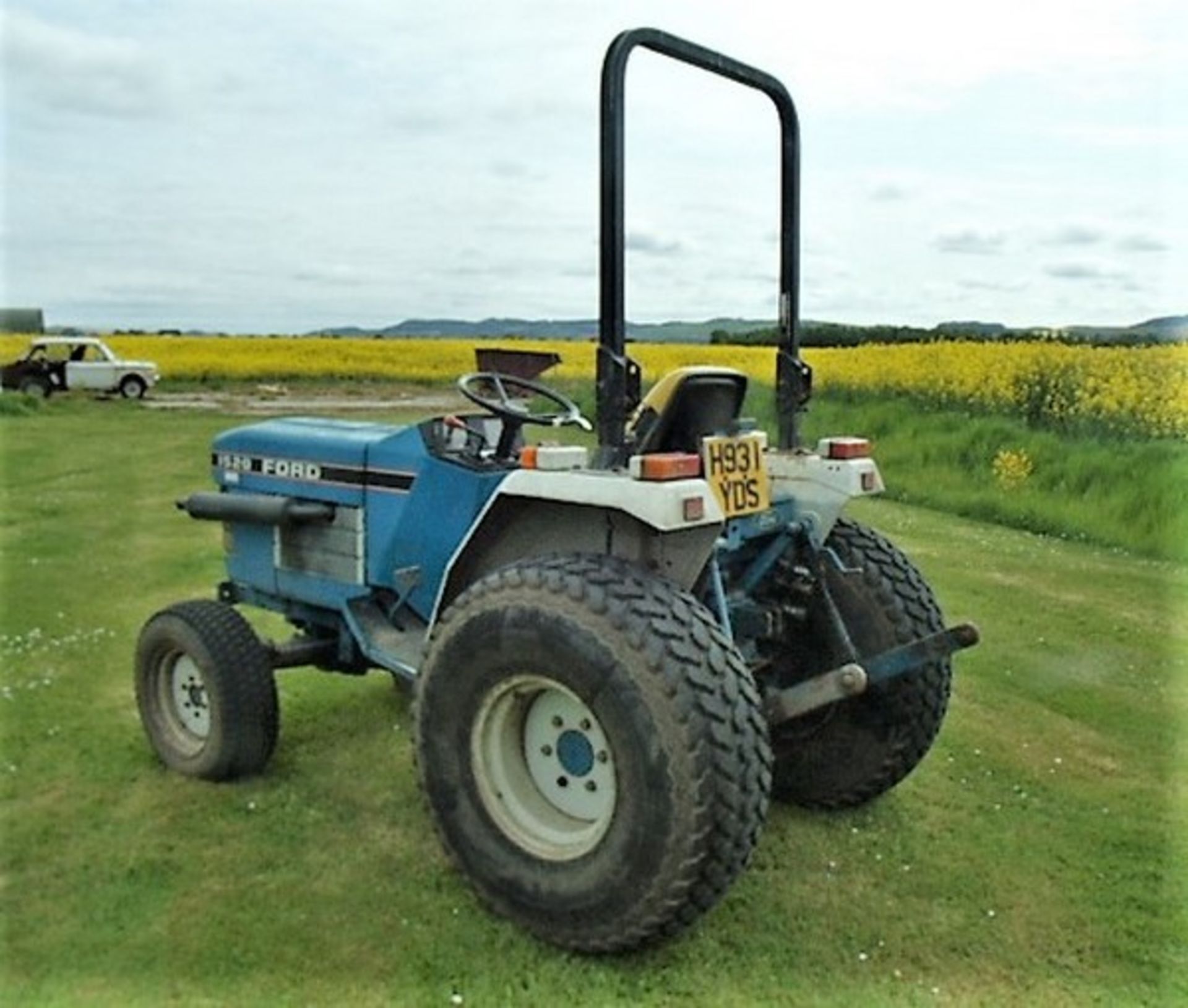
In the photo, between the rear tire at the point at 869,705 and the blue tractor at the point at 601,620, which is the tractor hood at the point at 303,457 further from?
the rear tire at the point at 869,705

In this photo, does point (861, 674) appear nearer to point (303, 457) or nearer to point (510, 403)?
point (510, 403)

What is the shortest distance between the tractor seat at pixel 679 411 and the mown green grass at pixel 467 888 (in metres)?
1.03

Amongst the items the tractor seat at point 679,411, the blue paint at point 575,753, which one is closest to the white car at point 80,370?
the tractor seat at point 679,411

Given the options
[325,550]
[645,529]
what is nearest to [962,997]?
[645,529]

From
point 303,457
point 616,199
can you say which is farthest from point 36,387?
point 616,199

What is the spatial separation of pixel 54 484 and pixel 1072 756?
4.80 metres

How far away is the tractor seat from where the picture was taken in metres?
2.66

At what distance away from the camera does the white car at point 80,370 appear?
5.25m

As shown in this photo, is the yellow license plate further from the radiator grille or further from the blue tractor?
the radiator grille

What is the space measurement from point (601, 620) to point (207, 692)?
141 cm

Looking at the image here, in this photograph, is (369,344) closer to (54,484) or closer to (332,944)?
(332,944)

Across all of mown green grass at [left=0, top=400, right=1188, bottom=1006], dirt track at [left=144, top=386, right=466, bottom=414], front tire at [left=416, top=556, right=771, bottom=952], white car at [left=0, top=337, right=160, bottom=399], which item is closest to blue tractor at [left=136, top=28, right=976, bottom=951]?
front tire at [left=416, top=556, right=771, bottom=952]

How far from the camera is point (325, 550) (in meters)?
3.46

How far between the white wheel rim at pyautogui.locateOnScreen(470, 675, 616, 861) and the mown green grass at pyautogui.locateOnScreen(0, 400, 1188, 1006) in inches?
8.3
